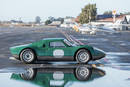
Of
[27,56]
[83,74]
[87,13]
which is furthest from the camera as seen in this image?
[87,13]

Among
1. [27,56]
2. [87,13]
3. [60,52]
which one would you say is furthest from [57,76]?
[87,13]

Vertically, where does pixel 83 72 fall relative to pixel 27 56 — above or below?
below

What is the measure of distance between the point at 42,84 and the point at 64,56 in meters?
4.72

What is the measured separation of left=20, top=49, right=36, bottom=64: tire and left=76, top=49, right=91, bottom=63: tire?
1.89 metres

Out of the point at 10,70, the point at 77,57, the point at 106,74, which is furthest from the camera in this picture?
the point at 77,57

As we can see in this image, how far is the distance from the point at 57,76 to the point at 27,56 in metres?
3.69

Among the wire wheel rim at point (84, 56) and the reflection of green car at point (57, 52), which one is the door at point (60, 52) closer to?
the reflection of green car at point (57, 52)

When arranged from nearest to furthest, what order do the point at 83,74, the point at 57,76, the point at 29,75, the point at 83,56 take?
the point at 57,76
the point at 29,75
the point at 83,74
the point at 83,56

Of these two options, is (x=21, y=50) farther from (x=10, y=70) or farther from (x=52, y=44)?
(x=10, y=70)

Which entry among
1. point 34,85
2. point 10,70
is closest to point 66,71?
point 10,70

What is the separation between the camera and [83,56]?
473 inches

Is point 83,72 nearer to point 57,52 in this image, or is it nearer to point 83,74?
point 83,74

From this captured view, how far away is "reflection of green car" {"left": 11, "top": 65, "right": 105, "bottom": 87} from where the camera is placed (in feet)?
25.4

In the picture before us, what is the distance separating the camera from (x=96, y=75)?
899 cm
